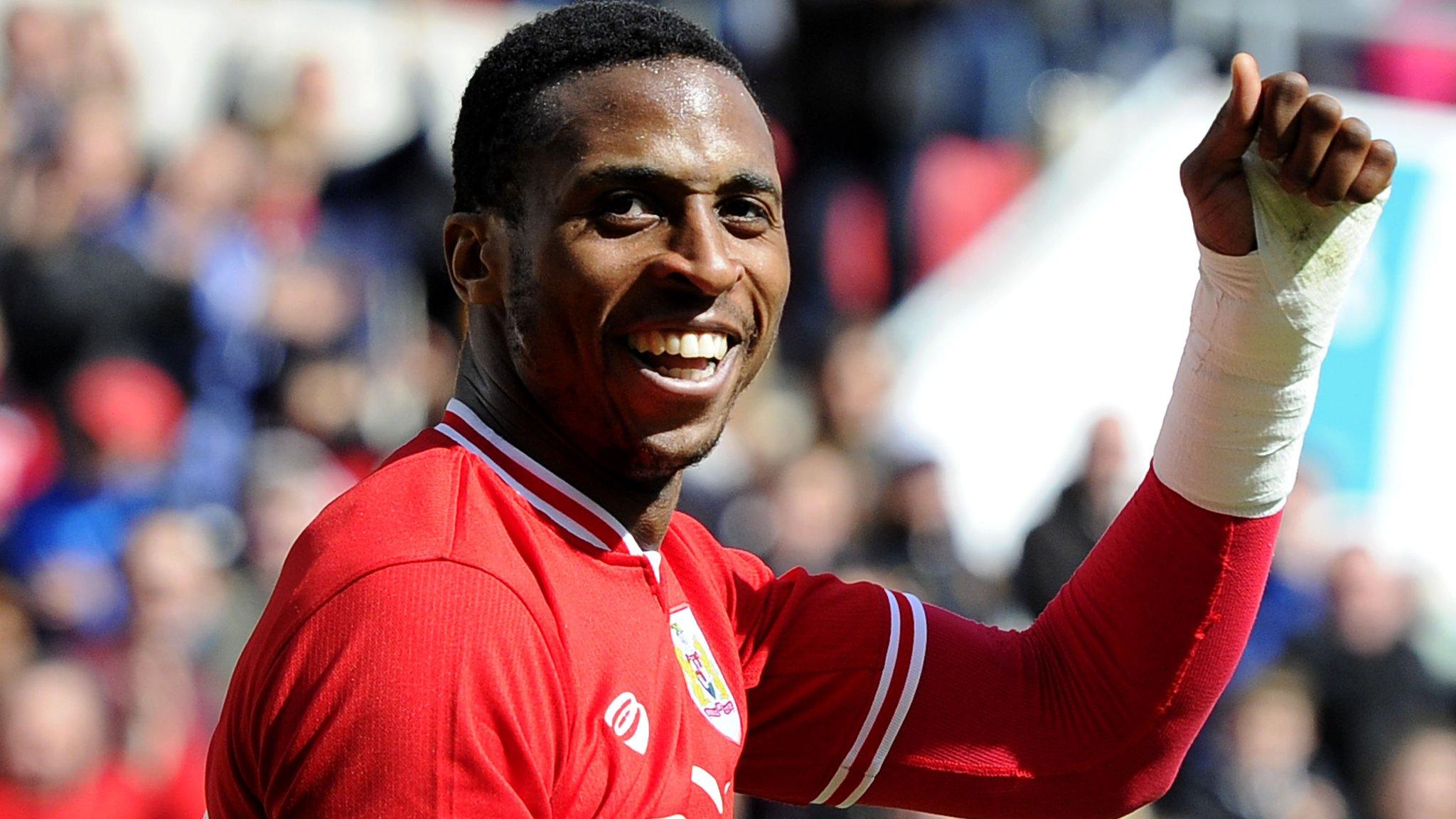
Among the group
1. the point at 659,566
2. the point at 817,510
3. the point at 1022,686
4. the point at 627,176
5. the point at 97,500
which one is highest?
the point at 627,176

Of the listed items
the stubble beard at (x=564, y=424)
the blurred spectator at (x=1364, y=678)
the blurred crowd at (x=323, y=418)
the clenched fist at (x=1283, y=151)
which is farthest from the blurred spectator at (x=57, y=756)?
the blurred spectator at (x=1364, y=678)

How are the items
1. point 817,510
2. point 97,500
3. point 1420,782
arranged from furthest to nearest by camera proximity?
point 1420,782
point 817,510
point 97,500

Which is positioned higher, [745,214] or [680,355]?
[745,214]

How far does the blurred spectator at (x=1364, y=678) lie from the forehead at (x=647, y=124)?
16.1 feet

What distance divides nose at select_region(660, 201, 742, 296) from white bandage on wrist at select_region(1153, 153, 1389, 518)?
62 cm

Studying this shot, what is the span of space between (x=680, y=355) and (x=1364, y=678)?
5.08 meters

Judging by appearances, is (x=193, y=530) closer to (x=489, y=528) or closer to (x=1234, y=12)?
(x=489, y=528)

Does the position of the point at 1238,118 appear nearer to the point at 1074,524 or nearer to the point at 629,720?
the point at 629,720

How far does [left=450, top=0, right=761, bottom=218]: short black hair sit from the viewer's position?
1990mm

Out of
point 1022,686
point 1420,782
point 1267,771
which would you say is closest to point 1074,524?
point 1267,771

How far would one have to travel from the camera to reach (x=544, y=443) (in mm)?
2039

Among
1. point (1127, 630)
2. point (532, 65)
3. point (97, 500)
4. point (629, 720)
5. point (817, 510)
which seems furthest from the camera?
point (817, 510)

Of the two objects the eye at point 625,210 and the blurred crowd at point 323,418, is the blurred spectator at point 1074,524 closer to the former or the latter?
the blurred crowd at point 323,418

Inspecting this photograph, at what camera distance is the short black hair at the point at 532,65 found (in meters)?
1.99
